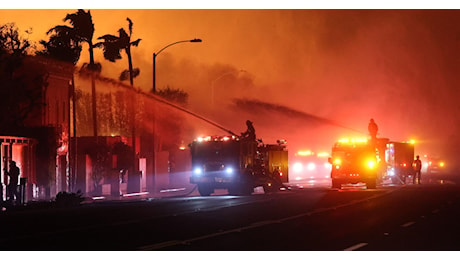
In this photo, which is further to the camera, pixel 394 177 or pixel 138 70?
pixel 138 70

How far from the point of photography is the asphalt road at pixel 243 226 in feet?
61.8

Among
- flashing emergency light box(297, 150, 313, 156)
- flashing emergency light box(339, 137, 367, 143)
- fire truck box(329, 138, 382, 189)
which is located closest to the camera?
fire truck box(329, 138, 382, 189)

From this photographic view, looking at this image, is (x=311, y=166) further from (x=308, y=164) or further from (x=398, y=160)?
(x=398, y=160)

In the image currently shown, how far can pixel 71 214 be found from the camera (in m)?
31.0

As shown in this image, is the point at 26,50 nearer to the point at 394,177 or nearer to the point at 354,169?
the point at 354,169

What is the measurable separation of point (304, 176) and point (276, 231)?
6710cm

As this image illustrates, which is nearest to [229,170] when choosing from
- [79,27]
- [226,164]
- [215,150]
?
[226,164]

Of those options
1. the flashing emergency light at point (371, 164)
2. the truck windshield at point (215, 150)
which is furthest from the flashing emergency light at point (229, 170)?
the flashing emergency light at point (371, 164)

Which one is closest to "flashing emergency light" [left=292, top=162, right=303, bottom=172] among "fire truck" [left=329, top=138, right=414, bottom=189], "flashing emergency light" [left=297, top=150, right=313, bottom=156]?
"flashing emergency light" [left=297, top=150, right=313, bottom=156]

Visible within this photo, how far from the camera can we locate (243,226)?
2378 centimetres

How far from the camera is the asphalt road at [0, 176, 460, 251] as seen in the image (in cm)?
1884

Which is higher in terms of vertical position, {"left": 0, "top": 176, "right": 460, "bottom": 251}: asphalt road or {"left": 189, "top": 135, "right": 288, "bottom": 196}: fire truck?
{"left": 189, "top": 135, "right": 288, "bottom": 196}: fire truck

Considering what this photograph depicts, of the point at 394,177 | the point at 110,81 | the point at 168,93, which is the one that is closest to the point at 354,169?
the point at 394,177

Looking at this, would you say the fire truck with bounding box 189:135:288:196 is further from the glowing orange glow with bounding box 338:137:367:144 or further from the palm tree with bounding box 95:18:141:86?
the palm tree with bounding box 95:18:141:86
